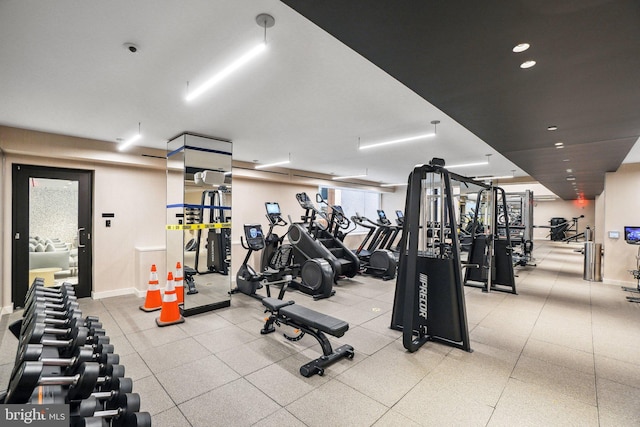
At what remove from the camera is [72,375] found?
119 cm

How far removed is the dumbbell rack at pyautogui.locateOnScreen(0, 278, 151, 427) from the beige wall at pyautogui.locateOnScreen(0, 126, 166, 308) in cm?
422

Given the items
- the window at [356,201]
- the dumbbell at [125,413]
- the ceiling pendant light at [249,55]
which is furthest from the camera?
the window at [356,201]

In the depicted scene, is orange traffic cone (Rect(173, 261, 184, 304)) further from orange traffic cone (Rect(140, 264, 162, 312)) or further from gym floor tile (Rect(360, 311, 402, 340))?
gym floor tile (Rect(360, 311, 402, 340))

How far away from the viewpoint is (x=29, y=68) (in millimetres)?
2539

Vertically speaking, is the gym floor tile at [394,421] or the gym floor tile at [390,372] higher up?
the gym floor tile at [394,421]

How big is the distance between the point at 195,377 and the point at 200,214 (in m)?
2.49

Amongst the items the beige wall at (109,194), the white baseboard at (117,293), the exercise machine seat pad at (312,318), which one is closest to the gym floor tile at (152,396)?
the exercise machine seat pad at (312,318)

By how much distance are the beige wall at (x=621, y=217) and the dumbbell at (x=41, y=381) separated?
8878 mm

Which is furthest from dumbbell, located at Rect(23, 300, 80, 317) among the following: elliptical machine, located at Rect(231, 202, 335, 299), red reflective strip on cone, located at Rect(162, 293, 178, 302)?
elliptical machine, located at Rect(231, 202, 335, 299)

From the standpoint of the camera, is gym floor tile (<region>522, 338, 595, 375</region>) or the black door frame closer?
gym floor tile (<region>522, 338, 595, 375</region>)

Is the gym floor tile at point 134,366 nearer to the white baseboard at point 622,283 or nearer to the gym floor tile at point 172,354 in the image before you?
the gym floor tile at point 172,354

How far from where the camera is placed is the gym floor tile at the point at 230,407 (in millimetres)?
2062

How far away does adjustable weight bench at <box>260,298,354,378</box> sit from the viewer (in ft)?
8.88

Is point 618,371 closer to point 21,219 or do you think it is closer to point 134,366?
point 134,366
